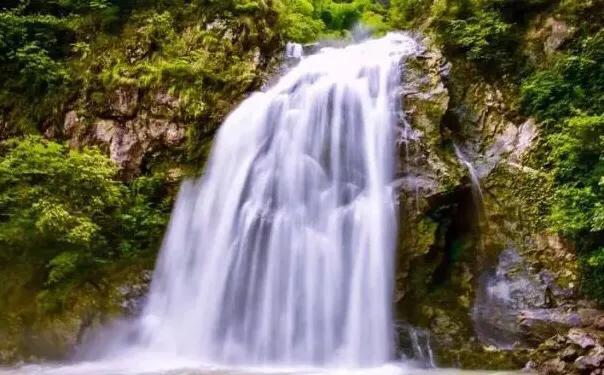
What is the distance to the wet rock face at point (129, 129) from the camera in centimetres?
1027

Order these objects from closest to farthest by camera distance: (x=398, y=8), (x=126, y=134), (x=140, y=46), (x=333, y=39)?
(x=126, y=134) < (x=140, y=46) < (x=398, y=8) < (x=333, y=39)

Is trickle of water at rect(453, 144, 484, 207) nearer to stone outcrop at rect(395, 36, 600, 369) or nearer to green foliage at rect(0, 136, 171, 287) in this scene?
stone outcrop at rect(395, 36, 600, 369)

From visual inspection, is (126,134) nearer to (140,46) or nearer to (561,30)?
(140,46)

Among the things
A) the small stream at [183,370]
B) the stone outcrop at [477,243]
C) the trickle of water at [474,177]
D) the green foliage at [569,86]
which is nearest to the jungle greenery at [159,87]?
the green foliage at [569,86]

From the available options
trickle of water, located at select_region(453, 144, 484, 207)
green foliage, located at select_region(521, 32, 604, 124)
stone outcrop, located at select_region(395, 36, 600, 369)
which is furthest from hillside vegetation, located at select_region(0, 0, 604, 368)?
trickle of water, located at select_region(453, 144, 484, 207)

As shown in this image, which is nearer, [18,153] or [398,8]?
[18,153]

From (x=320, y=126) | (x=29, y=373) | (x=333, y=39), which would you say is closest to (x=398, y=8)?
(x=333, y=39)

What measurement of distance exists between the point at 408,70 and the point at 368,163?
204 cm

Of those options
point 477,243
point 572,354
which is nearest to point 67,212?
point 477,243

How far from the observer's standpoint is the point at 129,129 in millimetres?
10484

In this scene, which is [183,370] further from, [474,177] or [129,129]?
[474,177]

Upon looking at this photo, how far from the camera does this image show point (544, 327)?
25.0 feet

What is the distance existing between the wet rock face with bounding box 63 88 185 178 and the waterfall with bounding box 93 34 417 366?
0.96 metres

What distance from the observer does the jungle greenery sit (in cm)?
852
